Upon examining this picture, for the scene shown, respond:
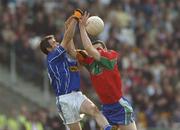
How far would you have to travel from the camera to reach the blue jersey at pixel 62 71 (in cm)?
1752

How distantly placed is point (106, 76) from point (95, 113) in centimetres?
67

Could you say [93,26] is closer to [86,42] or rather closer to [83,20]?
[83,20]

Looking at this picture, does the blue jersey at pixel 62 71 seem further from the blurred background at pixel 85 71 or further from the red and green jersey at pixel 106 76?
the blurred background at pixel 85 71

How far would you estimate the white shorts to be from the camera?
17.5 metres

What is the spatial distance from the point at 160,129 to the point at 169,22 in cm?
649

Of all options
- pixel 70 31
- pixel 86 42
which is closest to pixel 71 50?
pixel 70 31

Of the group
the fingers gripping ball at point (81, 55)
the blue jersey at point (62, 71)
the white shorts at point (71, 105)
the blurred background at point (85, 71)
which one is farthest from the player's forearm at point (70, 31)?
the blurred background at point (85, 71)

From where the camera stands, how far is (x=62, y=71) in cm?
1752

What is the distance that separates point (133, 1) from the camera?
30844 millimetres

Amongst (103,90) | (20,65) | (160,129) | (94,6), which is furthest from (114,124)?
(94,6)

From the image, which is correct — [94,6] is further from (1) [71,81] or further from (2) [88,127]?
(1) [71,81]

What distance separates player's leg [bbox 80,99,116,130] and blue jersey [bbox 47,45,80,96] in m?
0.37

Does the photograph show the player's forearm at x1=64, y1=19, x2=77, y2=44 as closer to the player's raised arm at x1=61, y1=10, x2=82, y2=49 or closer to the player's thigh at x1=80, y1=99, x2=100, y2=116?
the player's raised arm at x1=61, y1=10, x2=82, y2=49

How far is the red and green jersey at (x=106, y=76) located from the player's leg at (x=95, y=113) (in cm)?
23
